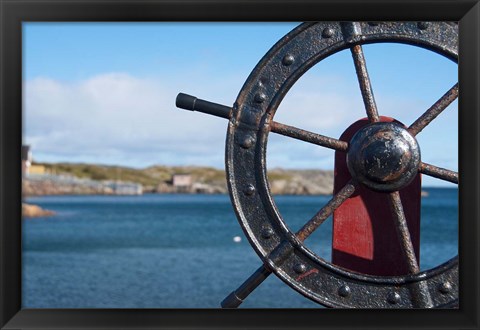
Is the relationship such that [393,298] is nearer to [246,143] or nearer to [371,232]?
[371,232]

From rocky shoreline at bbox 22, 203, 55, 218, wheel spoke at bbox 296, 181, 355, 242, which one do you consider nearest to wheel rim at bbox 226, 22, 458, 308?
wheel spoke at bbox 296, 181, 355, 242

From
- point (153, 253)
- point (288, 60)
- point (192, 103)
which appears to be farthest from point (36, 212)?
point (288, 60)

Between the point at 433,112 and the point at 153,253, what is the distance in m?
39.8

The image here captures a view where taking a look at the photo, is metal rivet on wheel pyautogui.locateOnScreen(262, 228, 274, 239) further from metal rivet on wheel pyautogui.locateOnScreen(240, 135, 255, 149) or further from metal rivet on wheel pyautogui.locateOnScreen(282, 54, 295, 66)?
metal rivet on wheel pyautogui.locateOnScreen(282, 54, 295, 66)

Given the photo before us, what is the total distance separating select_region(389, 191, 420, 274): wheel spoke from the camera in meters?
3.14

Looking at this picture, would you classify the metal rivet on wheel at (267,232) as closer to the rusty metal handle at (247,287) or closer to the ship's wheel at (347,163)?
the ship's wheel at (347,163)

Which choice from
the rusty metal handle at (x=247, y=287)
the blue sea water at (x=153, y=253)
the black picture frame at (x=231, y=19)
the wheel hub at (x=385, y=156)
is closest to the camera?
the black picture frame at (x=231, y=19)

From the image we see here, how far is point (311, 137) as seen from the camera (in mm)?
3150

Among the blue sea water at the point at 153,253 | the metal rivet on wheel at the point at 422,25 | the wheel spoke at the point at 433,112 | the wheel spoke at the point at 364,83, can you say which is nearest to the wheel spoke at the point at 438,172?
the wheel spoke at the point at 433,112

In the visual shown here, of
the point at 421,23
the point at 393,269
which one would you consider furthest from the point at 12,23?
the point at 393,269

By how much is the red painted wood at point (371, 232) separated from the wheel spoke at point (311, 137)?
15 cm

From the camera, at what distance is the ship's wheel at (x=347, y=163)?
9.98 ft

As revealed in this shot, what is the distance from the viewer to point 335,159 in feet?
10.9

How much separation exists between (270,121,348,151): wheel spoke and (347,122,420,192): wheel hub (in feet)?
0.22
